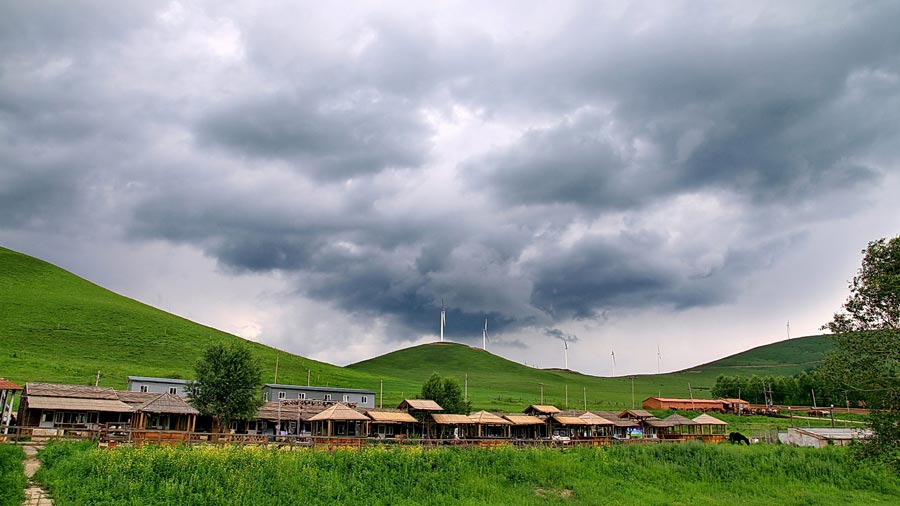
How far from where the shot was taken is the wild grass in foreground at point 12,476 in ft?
80.9

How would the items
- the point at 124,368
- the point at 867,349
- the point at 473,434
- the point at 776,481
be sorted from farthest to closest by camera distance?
the point at 124,368 → the point at 473,434 → the point at 776,481 → the point at 867,349

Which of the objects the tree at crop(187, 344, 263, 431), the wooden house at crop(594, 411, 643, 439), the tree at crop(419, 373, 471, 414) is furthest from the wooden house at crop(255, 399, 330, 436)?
the wooden house at crop(594, 411, 643, 439)

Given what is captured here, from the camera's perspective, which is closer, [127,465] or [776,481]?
[127,465]

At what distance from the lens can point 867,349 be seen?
92.0 ft

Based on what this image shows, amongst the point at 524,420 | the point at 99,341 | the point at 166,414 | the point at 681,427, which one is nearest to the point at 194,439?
the point at 166,414

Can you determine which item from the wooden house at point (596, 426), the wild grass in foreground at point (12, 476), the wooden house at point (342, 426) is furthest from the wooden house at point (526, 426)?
the wild grass in foreground at point (12, 476)

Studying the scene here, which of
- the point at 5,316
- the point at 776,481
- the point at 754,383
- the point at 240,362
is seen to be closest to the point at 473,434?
the point at 240,362

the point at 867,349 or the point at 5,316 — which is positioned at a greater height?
the point at 5,316

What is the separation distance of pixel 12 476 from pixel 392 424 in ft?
136

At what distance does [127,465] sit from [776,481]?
40.7 meters

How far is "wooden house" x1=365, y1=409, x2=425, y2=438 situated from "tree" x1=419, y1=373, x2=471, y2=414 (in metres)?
8.40

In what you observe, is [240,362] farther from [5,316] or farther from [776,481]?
[5,316]

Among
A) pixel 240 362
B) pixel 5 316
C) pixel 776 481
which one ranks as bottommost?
pixel 776 481

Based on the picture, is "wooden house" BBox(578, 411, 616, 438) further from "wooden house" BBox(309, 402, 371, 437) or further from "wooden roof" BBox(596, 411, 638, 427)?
"wooden house" BBox(309, 402, 371, 437)
